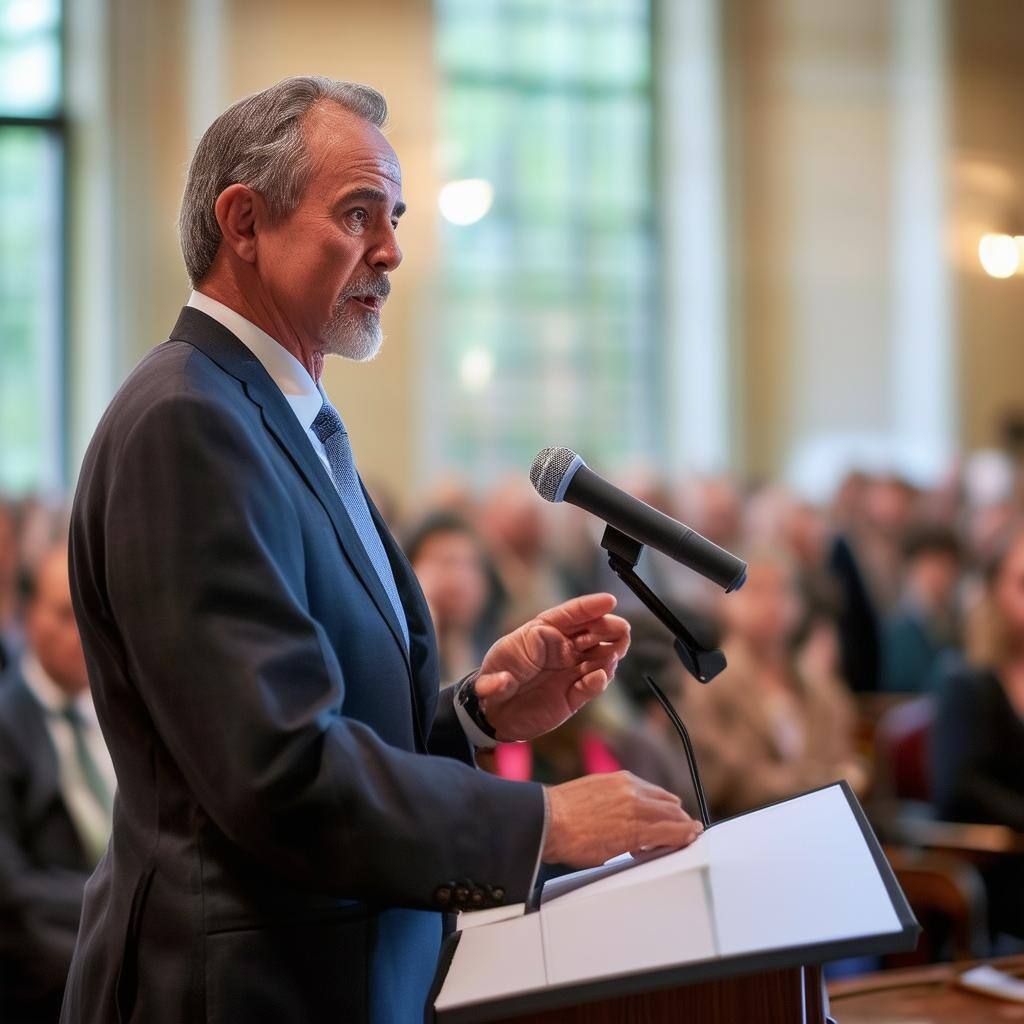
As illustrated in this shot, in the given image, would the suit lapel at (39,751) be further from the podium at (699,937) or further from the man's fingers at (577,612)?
the podium at (699,937)

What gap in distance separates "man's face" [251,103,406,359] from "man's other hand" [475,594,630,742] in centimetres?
38

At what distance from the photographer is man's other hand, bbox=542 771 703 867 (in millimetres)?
1343

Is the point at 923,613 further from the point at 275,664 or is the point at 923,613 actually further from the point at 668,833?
the point at 275,664

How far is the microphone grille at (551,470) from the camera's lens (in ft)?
5.09

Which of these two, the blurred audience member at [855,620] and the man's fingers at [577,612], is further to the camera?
the blurred audience member at [855,620]

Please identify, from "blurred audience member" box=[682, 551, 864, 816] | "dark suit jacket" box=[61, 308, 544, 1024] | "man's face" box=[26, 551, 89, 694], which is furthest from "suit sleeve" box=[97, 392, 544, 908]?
"blurred audience member" box=[682, 551, 864, 816]

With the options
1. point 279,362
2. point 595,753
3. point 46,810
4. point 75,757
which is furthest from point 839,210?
point 279,362

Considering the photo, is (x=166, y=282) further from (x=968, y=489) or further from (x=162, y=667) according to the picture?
(x=162, y=667)

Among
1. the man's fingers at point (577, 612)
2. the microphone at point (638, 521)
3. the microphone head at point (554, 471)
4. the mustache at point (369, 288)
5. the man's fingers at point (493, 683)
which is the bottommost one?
the man's fingers at point (493, 683)

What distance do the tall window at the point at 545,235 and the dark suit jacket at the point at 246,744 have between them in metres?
7.29

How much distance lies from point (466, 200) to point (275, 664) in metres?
7.99

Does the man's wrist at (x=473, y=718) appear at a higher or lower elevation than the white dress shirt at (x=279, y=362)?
lower

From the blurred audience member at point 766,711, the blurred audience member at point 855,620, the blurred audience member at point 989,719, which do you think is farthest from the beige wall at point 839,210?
the blurred audience member at point 989,719

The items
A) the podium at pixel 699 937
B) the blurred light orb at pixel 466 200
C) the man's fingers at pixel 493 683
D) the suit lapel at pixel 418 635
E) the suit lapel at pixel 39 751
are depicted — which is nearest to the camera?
the podium at pixel 699 937
